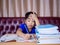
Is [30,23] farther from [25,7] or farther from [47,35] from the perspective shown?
[25,7]

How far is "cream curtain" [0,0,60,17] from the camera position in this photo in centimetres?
269

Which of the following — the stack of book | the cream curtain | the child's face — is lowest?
the stack of book

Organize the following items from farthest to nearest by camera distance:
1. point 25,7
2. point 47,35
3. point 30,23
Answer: point 25,7 → point 30,23 → point 47,35

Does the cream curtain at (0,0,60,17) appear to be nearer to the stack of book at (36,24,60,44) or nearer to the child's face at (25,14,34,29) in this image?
the child's face at (25,14,34,29)

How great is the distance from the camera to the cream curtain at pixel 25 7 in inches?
106

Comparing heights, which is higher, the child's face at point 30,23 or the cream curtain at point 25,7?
the cream curtain at point 25,7

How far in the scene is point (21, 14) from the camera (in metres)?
2.72

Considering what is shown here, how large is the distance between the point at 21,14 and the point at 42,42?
1.75 meters

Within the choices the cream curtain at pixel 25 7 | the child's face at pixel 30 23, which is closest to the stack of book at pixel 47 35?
the child's face at pixel 30 23

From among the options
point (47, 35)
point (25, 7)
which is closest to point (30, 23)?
point (47, 35)

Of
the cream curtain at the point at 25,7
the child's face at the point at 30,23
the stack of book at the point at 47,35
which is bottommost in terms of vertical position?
the stack of book at the point at 47,35

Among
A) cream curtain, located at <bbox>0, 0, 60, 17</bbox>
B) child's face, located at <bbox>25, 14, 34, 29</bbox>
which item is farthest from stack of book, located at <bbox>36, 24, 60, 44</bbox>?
cream curtain, located at <bbox>0, 0, 60, 17</bbox>

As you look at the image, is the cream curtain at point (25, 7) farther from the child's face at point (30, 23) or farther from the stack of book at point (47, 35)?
the stack of book at point (47, 35)

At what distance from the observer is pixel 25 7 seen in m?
2.71
